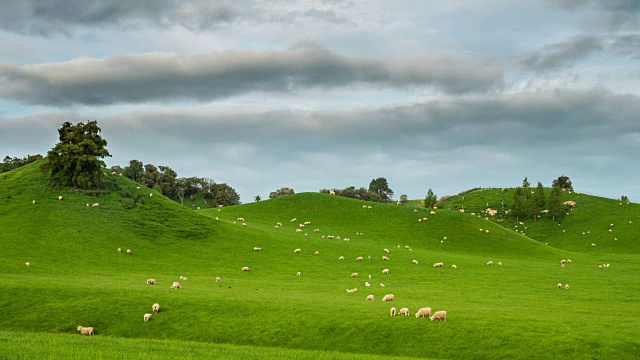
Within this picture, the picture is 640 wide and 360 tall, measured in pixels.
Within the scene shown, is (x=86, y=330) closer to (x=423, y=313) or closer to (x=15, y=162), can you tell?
(x=423, y=313)

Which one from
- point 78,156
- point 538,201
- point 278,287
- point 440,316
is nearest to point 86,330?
point 278,287

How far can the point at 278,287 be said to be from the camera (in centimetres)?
5572

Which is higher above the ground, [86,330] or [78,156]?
[78,156]

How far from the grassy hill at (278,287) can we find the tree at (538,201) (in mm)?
50725

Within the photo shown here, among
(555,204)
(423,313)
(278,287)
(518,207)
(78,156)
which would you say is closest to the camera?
(423,313)

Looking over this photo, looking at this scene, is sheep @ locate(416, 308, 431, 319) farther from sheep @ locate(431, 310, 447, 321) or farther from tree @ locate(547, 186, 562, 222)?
tree @ locate(547, 186, 562, 222)

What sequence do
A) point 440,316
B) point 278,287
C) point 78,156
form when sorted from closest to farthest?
point 440,316, point 278,287, point 78,156

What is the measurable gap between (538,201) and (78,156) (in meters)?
132

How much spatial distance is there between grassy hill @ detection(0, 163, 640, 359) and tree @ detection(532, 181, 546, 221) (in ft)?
166

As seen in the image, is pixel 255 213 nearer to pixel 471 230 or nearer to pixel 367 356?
pixel 471 230

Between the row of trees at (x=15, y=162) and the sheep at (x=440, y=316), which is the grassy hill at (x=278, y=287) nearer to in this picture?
the sheep at (x=440, y=316)

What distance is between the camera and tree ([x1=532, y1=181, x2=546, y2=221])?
166m

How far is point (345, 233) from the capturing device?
371 ft

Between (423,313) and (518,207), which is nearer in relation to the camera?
(423,313)
